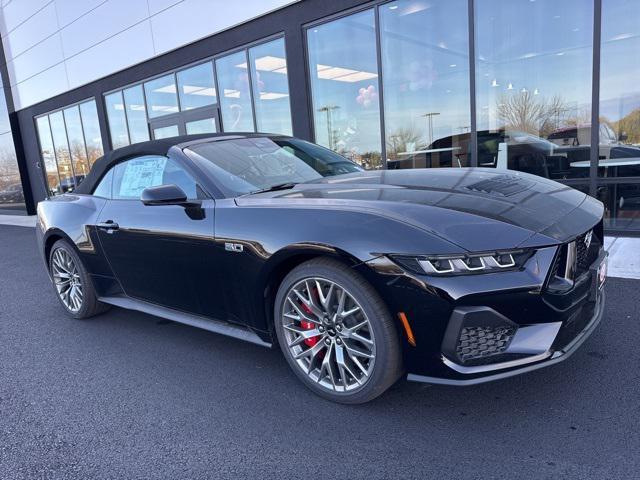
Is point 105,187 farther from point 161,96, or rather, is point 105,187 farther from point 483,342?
point 161,96

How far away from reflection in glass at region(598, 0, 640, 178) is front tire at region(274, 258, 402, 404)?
551 cm

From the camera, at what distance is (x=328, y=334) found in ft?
8.30

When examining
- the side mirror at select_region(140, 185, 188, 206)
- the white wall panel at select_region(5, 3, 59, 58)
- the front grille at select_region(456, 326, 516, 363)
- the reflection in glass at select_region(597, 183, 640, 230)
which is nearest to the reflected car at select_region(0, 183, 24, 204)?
the white wall panel at select_region(5, 3, 59, 58)

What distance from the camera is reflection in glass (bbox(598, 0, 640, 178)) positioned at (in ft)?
20.4

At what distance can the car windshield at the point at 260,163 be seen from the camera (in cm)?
312

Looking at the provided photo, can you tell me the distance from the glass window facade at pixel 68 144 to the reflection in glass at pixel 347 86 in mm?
8307

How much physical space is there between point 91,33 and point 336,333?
13.6 m

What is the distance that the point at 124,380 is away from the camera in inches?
121

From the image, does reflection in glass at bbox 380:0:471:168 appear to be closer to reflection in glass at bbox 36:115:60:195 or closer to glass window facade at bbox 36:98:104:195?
glass window facade at bbox 36:98:104:195

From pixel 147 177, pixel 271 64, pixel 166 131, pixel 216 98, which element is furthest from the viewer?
pixel 166 131

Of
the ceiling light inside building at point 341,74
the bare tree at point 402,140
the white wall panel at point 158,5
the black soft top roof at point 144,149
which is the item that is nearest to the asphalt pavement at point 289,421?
the black soft top roof at point 144,149

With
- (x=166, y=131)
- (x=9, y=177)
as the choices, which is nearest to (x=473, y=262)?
(x=166, y=131)

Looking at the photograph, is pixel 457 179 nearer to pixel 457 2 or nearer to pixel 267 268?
pixel 267 268

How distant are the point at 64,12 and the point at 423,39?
1121cm
